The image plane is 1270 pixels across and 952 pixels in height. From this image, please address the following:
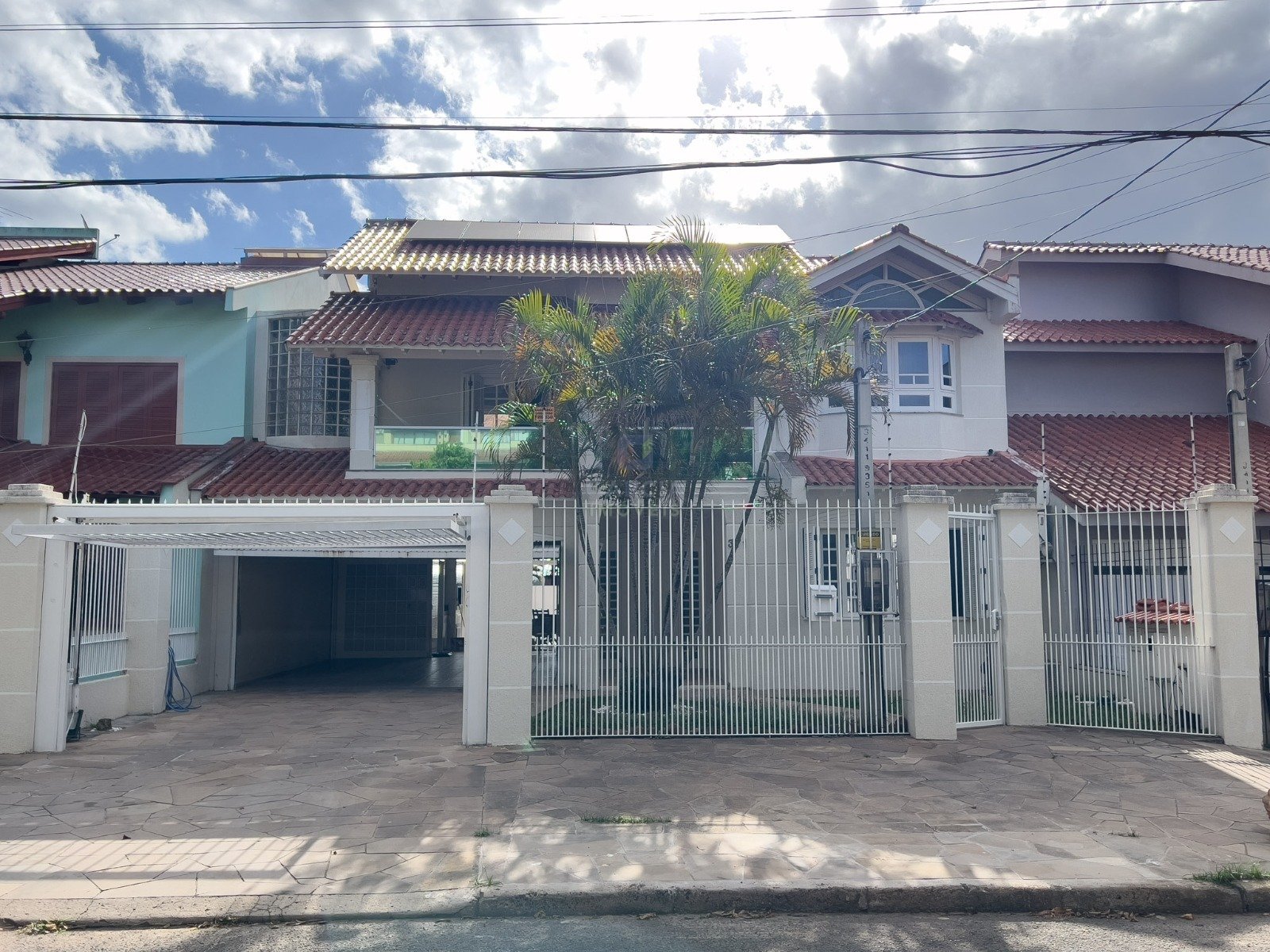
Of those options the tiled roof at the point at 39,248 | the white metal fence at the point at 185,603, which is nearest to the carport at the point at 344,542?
the white metal fence at the point at 185,603

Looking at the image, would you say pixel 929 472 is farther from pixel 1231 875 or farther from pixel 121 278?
pixel 121 278

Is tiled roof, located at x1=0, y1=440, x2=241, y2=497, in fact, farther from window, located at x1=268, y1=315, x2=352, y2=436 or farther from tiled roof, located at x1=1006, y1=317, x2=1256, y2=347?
tiled roof, located at x1=1006, y1=317, x2=1256, y2=347

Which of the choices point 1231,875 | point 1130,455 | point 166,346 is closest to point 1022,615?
point 1231,875

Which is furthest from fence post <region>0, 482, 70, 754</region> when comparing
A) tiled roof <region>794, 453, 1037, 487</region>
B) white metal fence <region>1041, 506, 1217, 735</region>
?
white metal fence <region>1041, 506, 1217, 735</region>

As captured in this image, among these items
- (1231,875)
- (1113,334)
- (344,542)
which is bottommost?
(1231,875)

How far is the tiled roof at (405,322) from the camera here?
15492 millimetres

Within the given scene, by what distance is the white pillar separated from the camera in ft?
52.0

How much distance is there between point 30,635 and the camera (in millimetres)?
10203

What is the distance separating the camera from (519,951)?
214 inches

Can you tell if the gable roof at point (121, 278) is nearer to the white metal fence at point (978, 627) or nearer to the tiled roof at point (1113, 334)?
the white metal fence at point (978, 627)

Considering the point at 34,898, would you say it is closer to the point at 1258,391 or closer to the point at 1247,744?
the point at 1247,744

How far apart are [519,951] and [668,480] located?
677cm

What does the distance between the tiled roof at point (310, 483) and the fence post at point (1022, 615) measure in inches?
243

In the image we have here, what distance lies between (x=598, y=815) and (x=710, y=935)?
2183 millimetres
